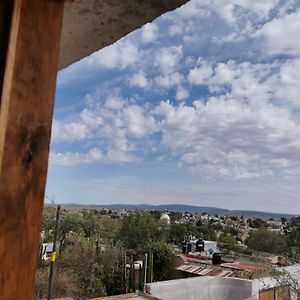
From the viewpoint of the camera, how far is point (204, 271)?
13742 millimetres

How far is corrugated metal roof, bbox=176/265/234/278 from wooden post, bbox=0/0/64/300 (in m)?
12.5

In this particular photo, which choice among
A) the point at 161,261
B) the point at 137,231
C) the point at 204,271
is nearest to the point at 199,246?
the point at 137,231

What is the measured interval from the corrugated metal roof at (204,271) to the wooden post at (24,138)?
12451 mm

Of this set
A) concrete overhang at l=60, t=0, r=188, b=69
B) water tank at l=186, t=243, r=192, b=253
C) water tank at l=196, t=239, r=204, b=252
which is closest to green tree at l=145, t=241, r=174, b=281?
water tank at l=186, t=243, r=192, b=253

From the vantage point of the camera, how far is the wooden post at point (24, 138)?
27.3 inches

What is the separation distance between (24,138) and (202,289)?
1176cm

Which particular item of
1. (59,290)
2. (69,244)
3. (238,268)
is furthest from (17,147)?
(69,244)

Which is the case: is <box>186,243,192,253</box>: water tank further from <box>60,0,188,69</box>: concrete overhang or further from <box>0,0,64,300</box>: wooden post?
<box>0,0,64,300</box>: wooden post

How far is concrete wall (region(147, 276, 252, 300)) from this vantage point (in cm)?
1060

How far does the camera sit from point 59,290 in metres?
12.2

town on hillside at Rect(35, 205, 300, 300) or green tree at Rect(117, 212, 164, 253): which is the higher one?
green tree at Rect(117, 212, 164, 253)

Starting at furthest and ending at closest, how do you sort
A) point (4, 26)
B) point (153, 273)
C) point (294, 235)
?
point (294, 235) → point (153, 273) → point (4, 26)

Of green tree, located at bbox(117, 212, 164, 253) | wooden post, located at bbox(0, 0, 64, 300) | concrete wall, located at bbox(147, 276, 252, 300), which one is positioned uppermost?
wooden post, located at bbox(0, 0, 64, 300)

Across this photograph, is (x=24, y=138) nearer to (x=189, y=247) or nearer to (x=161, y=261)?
(x=161, y=261)
